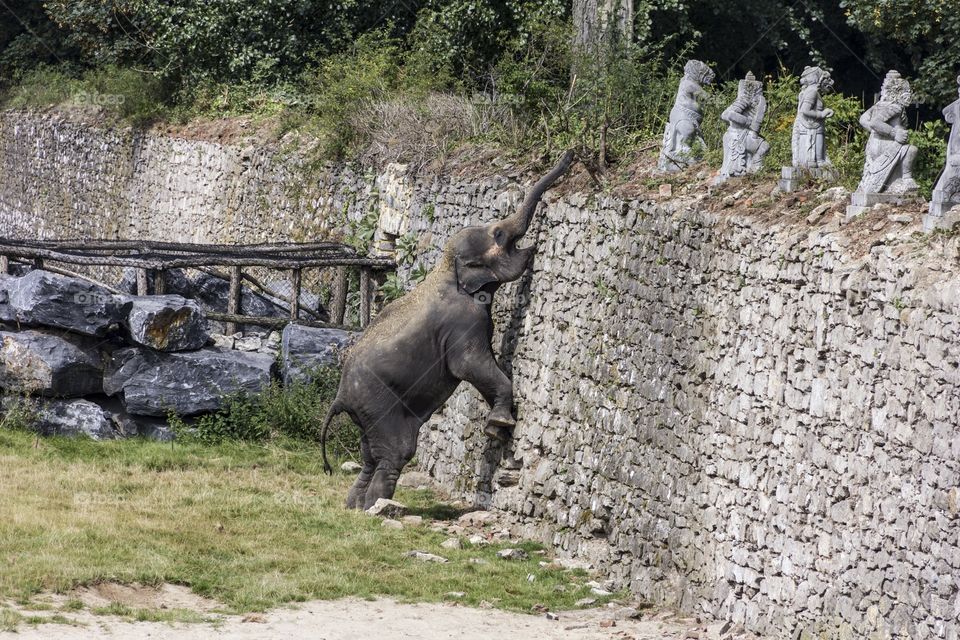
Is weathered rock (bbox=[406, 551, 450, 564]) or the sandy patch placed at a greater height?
weathered rock (bbox=[406, 551, 450, 564])

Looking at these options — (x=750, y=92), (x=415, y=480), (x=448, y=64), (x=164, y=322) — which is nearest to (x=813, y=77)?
(x=750, y=92)

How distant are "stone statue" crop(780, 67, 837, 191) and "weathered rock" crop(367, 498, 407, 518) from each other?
448 cm

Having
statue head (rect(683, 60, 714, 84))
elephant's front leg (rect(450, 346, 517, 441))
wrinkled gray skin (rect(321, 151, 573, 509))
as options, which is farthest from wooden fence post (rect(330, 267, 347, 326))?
statue head (rect(683, 60, 714, 84))

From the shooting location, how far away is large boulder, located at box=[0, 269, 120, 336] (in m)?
13.9

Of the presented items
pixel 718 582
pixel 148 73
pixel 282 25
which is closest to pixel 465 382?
pixel 718 582

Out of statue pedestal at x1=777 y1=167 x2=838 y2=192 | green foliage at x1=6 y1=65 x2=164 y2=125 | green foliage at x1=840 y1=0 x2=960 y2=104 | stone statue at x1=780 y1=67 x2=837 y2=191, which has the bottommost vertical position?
statue pedestal at x1=777 y1=167 x2=838 y2=192

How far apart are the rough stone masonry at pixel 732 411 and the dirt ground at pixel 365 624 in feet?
1.38

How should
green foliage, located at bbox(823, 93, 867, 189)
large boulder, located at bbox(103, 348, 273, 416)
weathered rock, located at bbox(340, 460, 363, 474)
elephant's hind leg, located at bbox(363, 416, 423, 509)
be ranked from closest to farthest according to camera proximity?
green foliage, located at bbox(823, 93, 867, 189)
elephant's hind leg, located at bbox(363, 416, 423, 509)
weathered rock, located at bbox(340, 460, 363, 474)
large boulder, located at bbox(103, 348, 273, 416)

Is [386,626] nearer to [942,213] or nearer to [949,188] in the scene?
[942,213]

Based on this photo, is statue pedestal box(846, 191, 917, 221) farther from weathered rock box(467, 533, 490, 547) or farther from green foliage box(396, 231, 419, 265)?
green foliage box(396, 231, 419, 265)

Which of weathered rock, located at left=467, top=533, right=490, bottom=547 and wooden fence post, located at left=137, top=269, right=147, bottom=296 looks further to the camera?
wooden fence post, located at left=137, top=269, right=147, bottom=296

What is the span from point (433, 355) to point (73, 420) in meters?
4.13

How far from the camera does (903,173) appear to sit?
8250 millimetres

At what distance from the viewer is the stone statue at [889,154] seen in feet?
27.0
